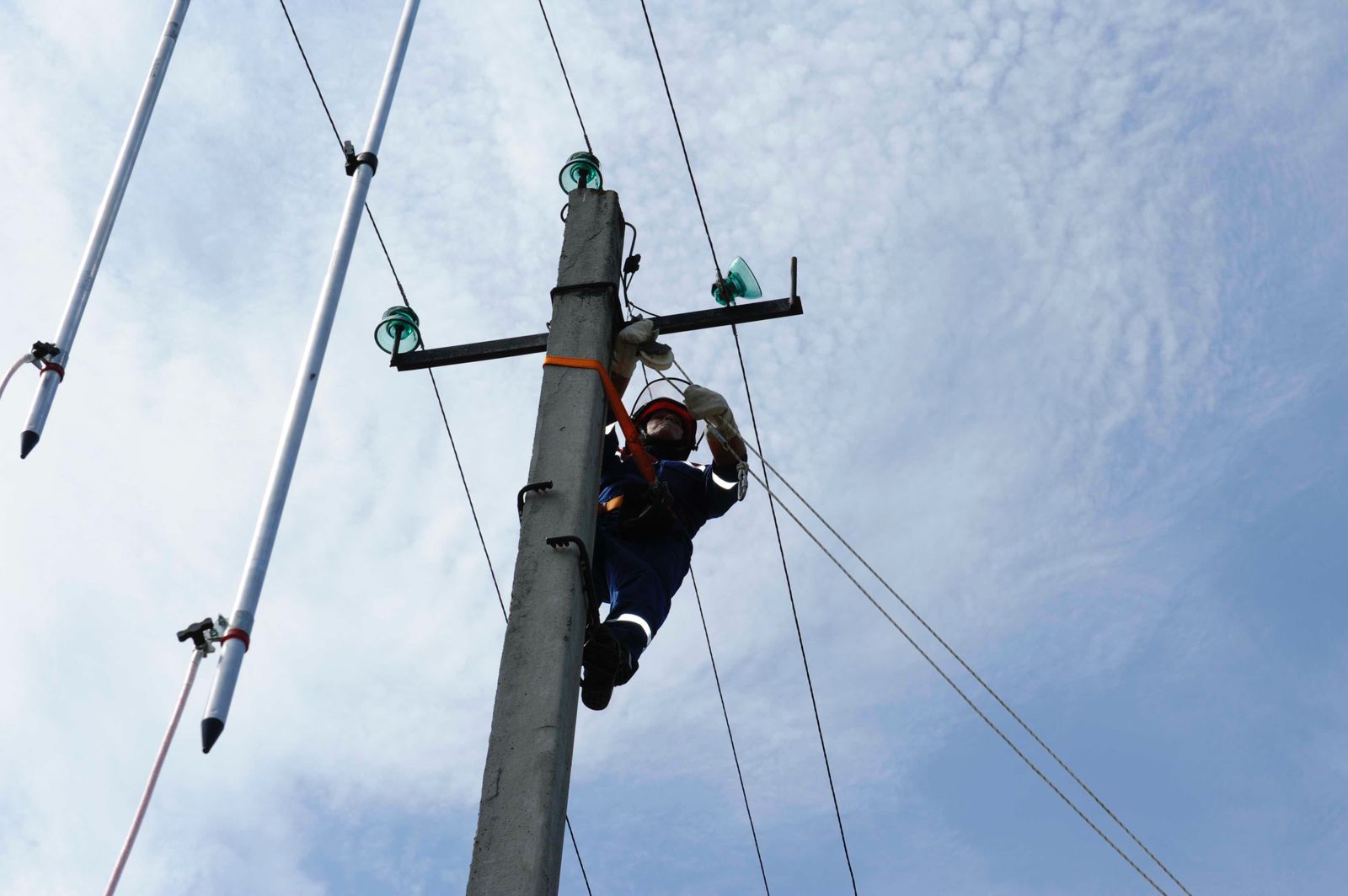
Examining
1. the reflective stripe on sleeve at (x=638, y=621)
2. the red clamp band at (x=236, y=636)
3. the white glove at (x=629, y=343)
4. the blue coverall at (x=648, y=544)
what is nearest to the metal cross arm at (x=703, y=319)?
the white glove at (x=629, y=343)

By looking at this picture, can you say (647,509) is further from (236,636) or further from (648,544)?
(236,636)

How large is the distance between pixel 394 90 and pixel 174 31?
2.93 feet

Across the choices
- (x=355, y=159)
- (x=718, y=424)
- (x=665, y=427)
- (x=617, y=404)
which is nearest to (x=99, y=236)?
(x=355, y=159)

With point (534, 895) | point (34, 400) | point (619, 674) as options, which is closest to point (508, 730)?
point (534, 895)

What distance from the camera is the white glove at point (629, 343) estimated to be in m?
5.48

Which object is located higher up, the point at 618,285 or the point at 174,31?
the point at 174,31

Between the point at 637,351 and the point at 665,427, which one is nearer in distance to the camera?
the point at 637,351

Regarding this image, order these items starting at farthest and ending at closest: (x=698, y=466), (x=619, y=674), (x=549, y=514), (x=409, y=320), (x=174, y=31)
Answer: (x=698, y=466) → (x=409, y=320) → (x=174, y=31) → (x=619, y=674) → (x=549, y=514)

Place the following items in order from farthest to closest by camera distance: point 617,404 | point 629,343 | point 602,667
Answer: point 629,343
point 617,404
point 602,667

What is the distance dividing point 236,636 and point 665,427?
383cm

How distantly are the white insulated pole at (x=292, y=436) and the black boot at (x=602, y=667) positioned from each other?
1.34 m

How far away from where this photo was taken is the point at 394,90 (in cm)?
587

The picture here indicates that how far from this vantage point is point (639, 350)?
555 cm

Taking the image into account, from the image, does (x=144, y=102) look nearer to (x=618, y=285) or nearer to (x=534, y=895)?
(x=618, y=285)
